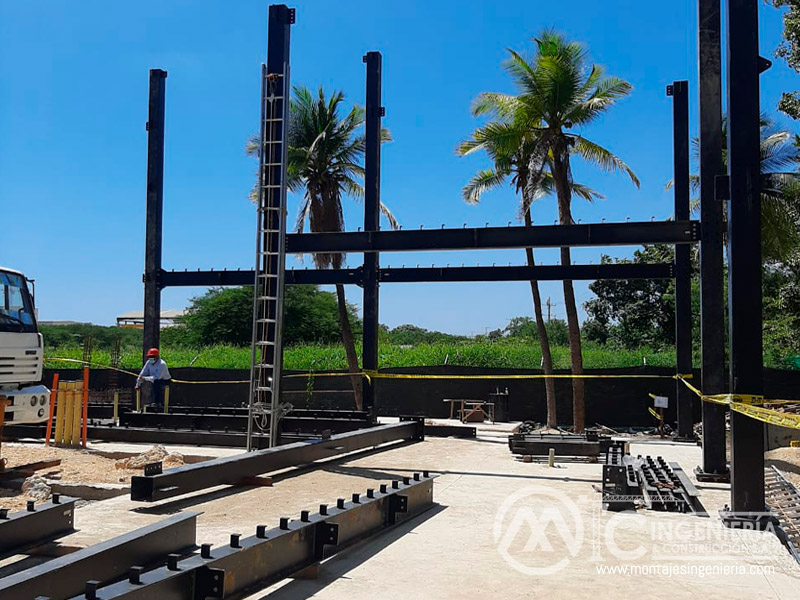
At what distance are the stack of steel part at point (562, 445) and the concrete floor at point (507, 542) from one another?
70.3 inches

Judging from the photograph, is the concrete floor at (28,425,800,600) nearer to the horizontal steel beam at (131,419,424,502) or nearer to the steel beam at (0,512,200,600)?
the horizontal steel beam at (131,419,424,502)

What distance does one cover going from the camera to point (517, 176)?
73.4ft

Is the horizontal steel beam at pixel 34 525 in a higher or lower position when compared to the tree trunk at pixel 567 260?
lower

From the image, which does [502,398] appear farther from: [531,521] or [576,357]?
[531,521]

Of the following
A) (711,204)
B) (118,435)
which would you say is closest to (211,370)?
(118,435)

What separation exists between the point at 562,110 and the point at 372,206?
20.1 ft

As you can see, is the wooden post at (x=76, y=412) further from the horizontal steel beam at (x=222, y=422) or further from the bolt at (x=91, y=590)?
the bolt at (x=91, y=590)

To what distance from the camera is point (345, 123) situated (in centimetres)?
2369

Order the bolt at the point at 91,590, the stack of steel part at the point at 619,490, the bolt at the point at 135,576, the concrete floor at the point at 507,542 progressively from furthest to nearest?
the stack of steel part at the point at 619,490 < the concrete floor at the point at 507,542 < the bolt at the point at 135,576 < the bolt at the point at 91,590

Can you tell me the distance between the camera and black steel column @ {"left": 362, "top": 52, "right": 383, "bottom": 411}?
1700 cm

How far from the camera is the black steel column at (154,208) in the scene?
19328 mm

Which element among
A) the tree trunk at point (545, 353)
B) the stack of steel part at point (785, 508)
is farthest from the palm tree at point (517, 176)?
the stack of steel part at point (785, 508)

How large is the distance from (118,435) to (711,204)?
37.6ft

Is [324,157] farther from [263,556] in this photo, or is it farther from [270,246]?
[263,556]
